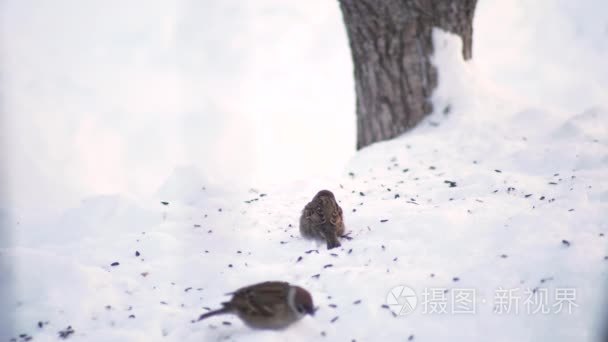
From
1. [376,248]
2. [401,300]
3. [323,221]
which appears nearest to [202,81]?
[323,221]

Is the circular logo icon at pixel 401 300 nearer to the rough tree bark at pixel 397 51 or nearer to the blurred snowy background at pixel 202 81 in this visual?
the rough tree bark at pixel 397 51

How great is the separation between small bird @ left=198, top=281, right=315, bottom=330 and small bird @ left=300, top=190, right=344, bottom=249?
109 cm

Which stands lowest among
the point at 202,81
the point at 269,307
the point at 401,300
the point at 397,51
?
the point at 401,300

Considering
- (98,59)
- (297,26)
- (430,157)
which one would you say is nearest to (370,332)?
(430,157)

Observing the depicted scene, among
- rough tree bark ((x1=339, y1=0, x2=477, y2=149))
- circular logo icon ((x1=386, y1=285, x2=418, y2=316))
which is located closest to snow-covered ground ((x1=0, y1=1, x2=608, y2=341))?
circular logo icon ((x1=386, y1=285, x2=418, y2=316))

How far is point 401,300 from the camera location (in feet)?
10.8

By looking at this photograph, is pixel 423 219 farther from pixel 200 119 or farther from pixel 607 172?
pixel 200 119

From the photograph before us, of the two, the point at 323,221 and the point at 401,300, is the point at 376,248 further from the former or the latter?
the point at 401,300

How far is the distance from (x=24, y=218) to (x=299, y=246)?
7.48 feet

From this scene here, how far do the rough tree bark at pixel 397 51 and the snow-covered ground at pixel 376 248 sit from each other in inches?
18.2

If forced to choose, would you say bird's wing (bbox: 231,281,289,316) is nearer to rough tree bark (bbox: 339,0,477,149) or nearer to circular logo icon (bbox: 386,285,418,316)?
circular logo icon (bbox: 386,285,418,316)

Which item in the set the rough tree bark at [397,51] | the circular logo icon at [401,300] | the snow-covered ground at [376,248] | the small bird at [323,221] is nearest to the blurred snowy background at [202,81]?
the rough tree bark at [397,51]

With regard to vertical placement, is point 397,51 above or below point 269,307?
above

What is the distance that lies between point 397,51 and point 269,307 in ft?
12.9
